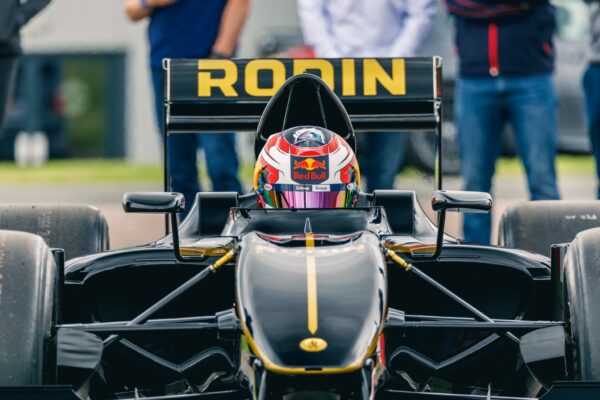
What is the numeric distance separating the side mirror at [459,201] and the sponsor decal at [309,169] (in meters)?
0.67

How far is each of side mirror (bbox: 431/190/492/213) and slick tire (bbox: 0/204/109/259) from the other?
2.00 metres

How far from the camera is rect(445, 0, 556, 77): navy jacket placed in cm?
846

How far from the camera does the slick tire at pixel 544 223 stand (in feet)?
20.7

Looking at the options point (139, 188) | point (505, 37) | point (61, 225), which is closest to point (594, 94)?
point (505, 37)

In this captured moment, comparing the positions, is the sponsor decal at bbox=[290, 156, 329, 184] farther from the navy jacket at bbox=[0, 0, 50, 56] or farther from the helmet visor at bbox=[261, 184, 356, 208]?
the navy jacket at bbox=[0, 0, 50, 56]

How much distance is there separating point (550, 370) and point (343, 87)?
7.79 ft

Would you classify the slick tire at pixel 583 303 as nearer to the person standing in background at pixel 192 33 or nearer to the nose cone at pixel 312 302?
the nose cone at pixel 312 302

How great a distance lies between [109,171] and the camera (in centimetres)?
1709

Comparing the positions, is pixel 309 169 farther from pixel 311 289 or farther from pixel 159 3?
pixel 159 3

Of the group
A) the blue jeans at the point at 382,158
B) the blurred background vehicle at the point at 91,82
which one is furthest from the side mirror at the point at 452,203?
the blurred background vehicle at the point at 91,82

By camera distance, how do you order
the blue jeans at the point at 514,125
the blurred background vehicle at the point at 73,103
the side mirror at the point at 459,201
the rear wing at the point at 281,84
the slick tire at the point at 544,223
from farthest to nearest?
the blurred background vehicle at the point at 73,103 → the blue jeans at the point at 514,125 → the rear wing at the point at 281,84 → the slick tire at the point at 544,223 → the side mirror at the point at 459,201

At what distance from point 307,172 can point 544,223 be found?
139 cm

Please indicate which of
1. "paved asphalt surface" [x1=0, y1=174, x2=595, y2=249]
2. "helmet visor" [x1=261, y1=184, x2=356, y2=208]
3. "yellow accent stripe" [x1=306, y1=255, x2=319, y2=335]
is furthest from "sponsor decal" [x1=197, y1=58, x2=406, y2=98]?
"paved asphalt surface" [x1=0, y1=174, x2=595, y2=249]

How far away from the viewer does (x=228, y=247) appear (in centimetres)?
514
